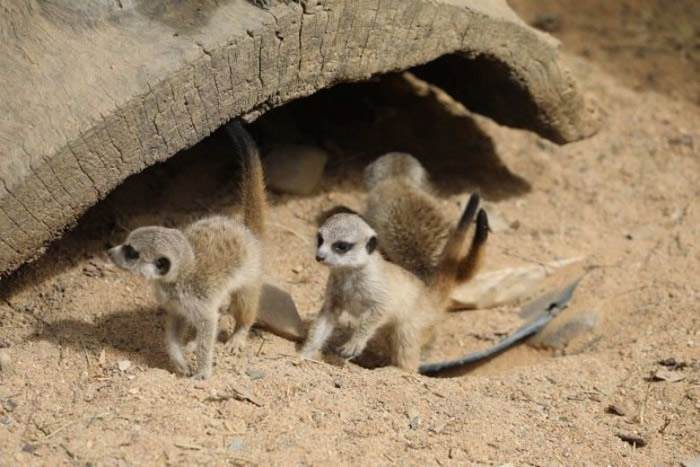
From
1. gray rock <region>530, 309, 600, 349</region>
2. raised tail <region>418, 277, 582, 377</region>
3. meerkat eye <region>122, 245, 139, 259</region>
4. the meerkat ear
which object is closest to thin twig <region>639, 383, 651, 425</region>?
gray rock <region>530, 309, 600, 349</region>

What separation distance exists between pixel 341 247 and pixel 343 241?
27 millimetres

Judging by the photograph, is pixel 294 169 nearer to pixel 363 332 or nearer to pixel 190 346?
pixel 363 332

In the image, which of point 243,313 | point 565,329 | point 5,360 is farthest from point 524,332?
point 5,360

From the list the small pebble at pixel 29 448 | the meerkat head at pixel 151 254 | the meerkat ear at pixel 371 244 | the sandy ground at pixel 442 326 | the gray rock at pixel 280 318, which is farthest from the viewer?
the gray rock at pixel 280 318

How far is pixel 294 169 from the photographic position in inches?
192

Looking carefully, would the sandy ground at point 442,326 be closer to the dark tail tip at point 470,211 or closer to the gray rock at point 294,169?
the gray rock at point 294,169

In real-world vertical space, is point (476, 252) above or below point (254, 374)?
above

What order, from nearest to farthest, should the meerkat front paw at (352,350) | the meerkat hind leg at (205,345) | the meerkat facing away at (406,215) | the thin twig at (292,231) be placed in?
the meerkat hind leg at (205,345), the meerkat front paw at (352,350), the meerkat facing away at (406,215), the thin twig at (292,231)

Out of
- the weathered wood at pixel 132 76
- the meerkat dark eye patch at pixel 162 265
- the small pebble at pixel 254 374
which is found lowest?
the small pebble at pixel 254 374

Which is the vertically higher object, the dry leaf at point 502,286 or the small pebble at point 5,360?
the dry leaf at point 502,286

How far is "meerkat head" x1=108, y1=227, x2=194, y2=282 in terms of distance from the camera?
10.1 ft

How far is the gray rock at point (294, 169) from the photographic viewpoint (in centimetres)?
483

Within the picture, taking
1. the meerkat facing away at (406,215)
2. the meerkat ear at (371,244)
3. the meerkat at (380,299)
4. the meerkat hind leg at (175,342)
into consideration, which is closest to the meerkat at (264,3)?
the meerkat at (380,299)

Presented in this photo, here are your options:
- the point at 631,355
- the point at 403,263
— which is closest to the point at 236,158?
the point at 403,263
